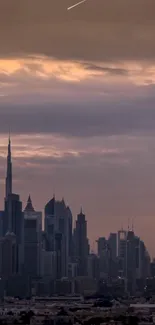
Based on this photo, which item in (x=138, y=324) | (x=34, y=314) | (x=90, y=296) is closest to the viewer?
(x=138, y=324)

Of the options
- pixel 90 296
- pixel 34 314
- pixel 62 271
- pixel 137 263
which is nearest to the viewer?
pixel 34 314

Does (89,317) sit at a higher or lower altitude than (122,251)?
lower

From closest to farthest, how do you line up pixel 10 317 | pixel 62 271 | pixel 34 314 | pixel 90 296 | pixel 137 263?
1. pixel 10 317
2. pixel 34 314
3. pixel 90 296
4. pixel 62 271
5. pixel 137 263

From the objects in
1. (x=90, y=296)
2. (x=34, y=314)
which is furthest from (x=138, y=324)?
(x=90, y=296)

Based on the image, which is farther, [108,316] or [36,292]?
[36,292]

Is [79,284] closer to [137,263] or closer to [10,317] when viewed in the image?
[137,263]

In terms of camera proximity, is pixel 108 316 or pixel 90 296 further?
pixel 90 296

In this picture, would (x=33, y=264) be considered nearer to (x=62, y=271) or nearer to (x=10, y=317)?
(x=62, y=271)

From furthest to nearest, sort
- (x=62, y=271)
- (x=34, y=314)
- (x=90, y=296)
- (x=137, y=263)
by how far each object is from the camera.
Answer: (x=137, y=263), (x=62, y=271), (x=90, y=296), (x=34, y=314)

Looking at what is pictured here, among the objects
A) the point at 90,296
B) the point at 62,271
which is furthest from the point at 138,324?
the point at 62,271
